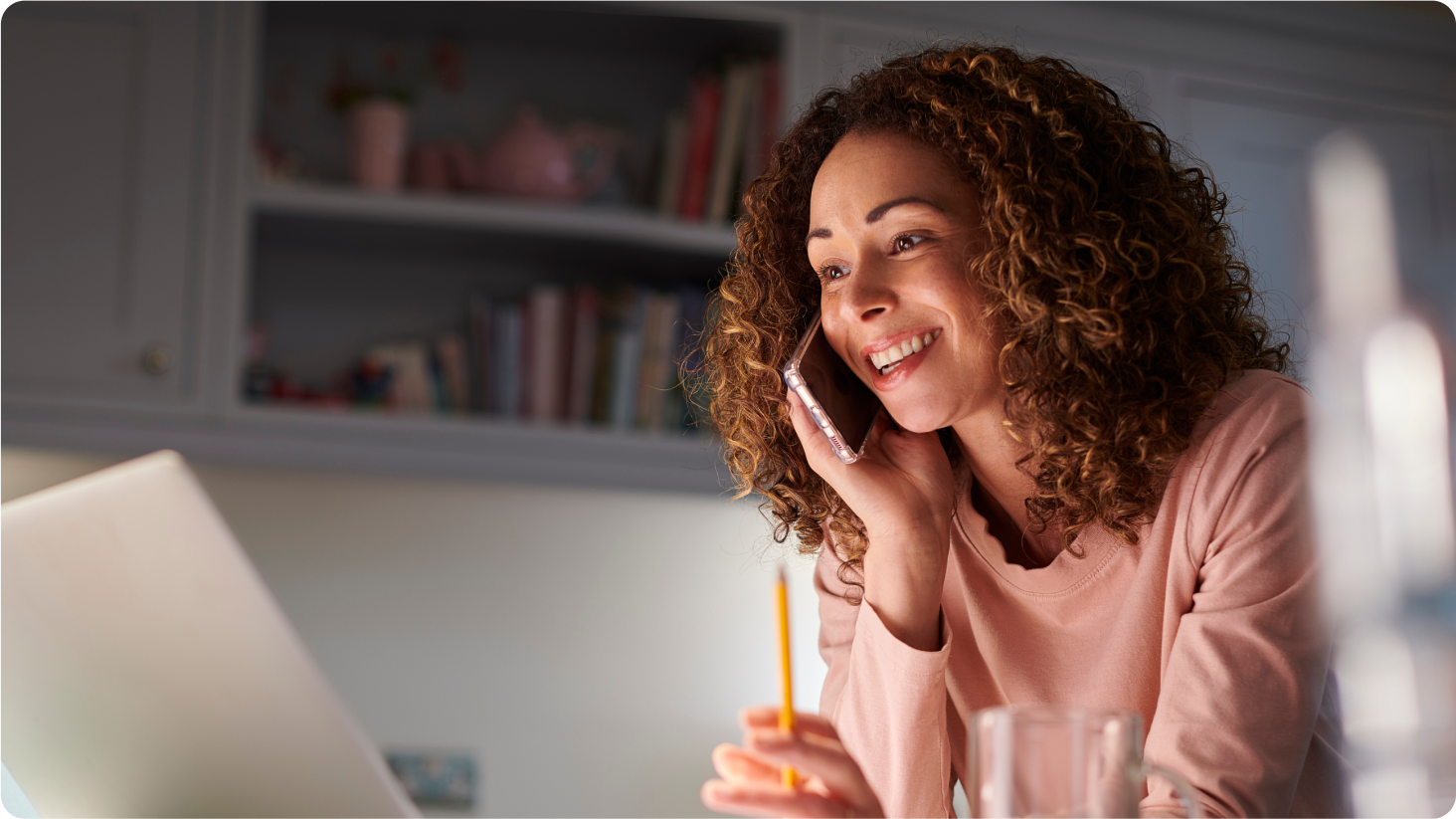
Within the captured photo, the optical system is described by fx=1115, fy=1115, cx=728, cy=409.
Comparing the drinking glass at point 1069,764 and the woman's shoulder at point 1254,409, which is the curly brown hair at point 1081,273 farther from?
the drinking glass at point 1069,764

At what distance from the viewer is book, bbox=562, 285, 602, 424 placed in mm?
2004

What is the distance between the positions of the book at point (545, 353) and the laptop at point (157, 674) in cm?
124

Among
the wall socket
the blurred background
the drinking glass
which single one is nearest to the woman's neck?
the drinking glass

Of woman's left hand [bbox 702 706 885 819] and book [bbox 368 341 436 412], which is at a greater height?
book [bbox 368 341 436 412]

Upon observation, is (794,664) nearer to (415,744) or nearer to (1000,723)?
(415,744)

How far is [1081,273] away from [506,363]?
1223 millimetres

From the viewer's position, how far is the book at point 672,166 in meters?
2.08

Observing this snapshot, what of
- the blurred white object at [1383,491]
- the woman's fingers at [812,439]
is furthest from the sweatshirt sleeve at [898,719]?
the blurred white object at [1383,491]

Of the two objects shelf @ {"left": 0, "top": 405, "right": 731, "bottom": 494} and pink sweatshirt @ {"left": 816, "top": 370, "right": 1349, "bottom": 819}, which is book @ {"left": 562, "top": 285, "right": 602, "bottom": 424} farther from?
pink sweatshirt @ {"left": 816, "top": 370, "right": 1349, "bottom": 819}

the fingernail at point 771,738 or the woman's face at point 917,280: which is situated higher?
the woman's face at point 917,280

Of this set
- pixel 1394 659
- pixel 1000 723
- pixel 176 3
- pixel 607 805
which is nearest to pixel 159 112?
pixel 176 3

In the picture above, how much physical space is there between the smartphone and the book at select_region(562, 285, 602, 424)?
85 centimetres

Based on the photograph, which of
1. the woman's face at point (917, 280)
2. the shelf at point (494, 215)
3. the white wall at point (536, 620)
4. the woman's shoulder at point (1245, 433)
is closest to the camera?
the woman's shoulder at point (1245, 433)

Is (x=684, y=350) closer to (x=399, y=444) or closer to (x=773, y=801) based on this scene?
(x=399, y=444)
